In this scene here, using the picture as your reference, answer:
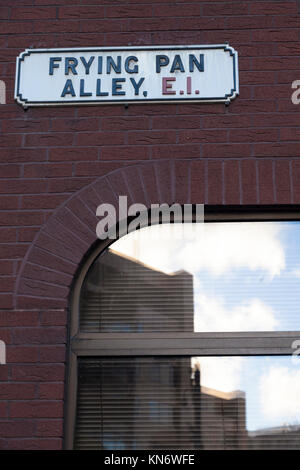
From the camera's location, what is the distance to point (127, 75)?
171 inches

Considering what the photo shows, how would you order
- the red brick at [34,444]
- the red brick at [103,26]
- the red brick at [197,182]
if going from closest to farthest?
the red brick at [34,444], the red brick at [197,182], the red brick at [103,26]

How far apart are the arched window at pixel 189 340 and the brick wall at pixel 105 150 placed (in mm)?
218

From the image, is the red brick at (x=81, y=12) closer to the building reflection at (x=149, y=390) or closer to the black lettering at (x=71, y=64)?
the black lettering at (x=71, y=64)

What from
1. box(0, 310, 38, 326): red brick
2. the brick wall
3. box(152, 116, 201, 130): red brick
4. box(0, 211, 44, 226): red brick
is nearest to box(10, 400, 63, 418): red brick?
the brick wall

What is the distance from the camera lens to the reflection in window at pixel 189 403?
12.4 ft

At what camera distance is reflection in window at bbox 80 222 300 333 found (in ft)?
13.2

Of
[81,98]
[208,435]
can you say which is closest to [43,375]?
[208,435]

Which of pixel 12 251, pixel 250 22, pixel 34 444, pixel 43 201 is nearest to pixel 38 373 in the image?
pixel 34 444

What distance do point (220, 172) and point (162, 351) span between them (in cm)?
110

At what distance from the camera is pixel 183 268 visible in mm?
4145

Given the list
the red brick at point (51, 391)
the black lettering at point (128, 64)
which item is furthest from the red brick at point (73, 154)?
the red brick at point (51, 391)

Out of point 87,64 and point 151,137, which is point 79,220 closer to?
point 151,137

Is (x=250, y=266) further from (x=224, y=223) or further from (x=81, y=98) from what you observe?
(x=81, y=98)

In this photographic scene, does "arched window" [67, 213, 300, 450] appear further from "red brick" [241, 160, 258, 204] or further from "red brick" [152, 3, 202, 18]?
"red brick" [152, 3, 202, 18]
